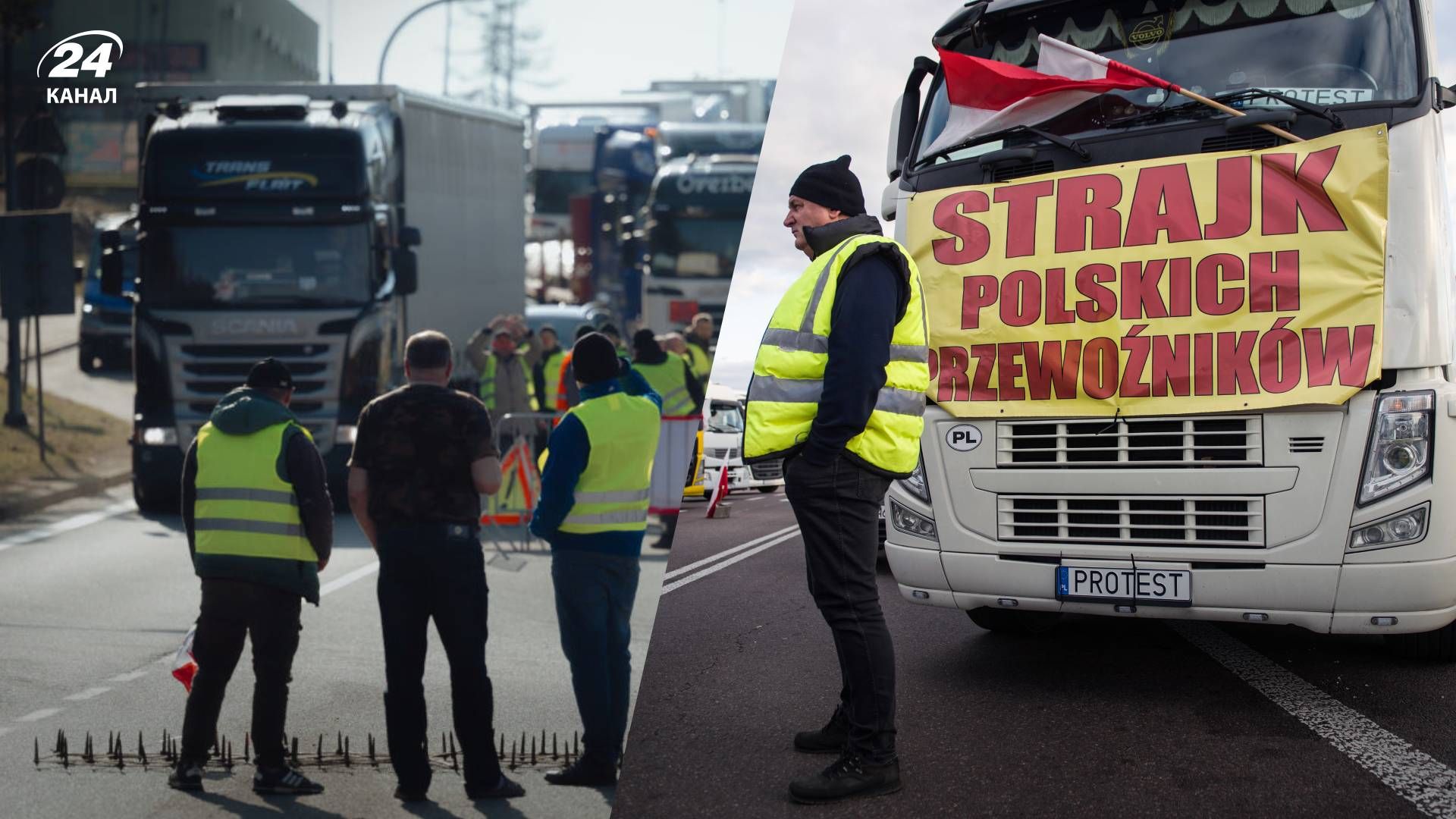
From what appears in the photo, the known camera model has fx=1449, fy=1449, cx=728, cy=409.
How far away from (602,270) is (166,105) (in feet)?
12.5

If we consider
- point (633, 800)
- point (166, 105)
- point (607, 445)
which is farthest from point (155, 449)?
point (633, 800)

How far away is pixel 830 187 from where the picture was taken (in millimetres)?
3348

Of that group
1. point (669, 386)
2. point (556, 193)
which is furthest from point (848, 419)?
point (556, 193)

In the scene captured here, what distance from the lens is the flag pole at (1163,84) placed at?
435 centimetres

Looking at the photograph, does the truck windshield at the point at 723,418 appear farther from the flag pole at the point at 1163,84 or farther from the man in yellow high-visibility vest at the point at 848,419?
the flag pole at the point at 1163,84

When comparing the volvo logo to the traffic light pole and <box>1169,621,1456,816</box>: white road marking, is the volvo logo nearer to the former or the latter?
the traffic light pole

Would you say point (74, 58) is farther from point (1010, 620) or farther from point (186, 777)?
point (1010, 620)

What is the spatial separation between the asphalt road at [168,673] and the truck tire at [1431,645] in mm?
3977

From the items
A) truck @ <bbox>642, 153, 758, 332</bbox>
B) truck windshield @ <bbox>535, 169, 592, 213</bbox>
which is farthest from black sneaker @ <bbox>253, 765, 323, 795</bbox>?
truck windshield @ <bbox>535, 169, 592, 213</bbox>

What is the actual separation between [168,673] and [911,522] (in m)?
3.27

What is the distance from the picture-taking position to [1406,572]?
4.35m

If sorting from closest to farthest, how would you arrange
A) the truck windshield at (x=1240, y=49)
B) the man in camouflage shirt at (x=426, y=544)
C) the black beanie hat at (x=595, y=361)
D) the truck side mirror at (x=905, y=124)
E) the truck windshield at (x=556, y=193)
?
the man in camouflage shirt at (x=426, y=544) < the black beanie hat at (x=595, y=361) < the truck windshield at (x=1240, y=49) < the truck side mirror at (x=905, y=124) < the truck windshield at (x=556, y=193)

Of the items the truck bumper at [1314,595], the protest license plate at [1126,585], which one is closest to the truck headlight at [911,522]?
the truck bumper at [1314,595]

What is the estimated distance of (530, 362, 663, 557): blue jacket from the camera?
211 centimetres
